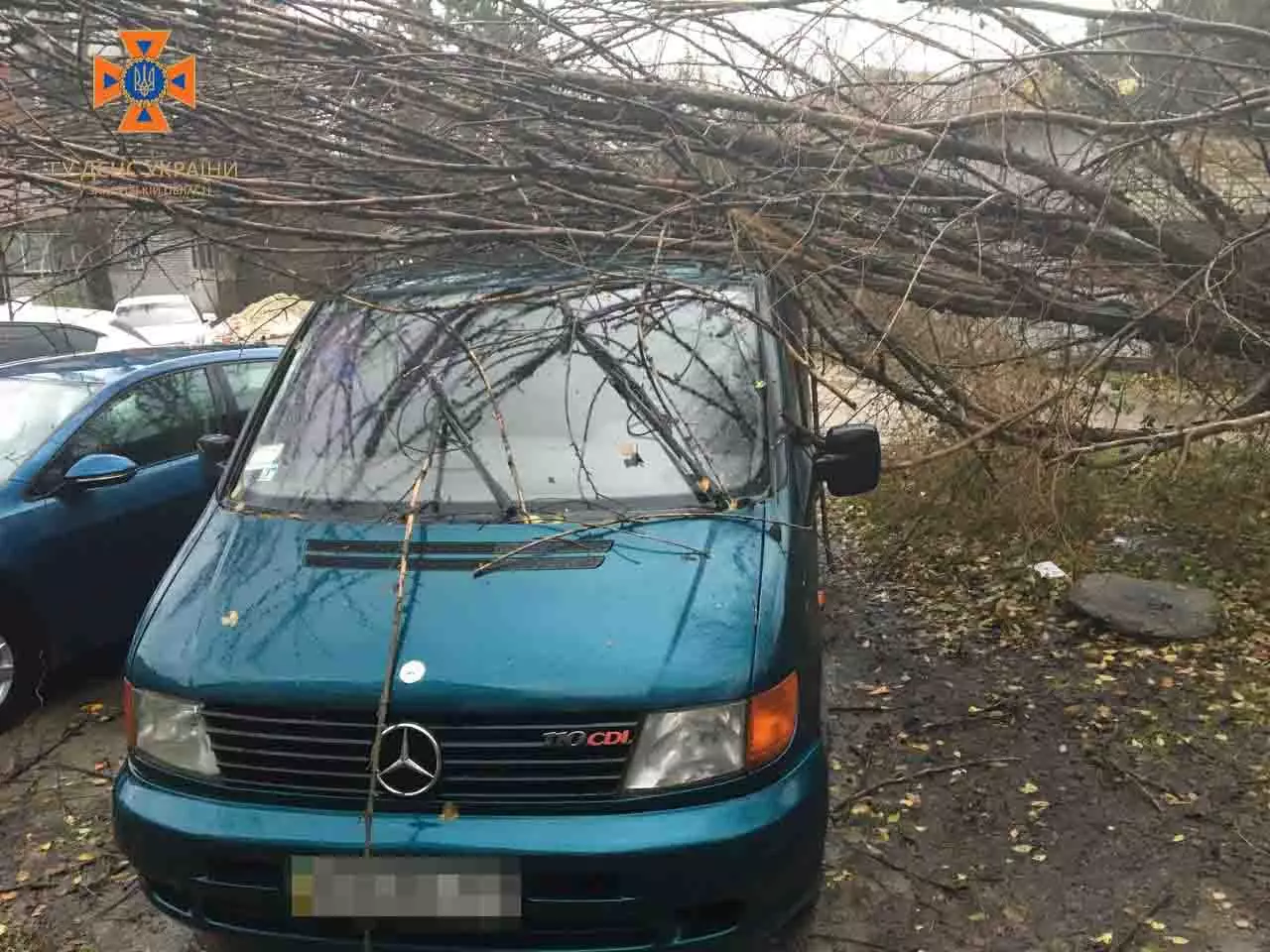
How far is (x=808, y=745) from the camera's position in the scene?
248 cm

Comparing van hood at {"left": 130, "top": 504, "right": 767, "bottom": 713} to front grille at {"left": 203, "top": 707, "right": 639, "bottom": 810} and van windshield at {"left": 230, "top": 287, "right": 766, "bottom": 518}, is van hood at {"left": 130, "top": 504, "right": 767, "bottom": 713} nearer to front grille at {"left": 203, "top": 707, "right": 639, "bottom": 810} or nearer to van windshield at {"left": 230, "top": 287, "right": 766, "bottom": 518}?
front grille at {"left": 203, "top": 707, "right": 639, "bottom": 810}

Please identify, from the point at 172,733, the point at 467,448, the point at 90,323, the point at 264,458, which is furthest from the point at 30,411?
the point at 90,323

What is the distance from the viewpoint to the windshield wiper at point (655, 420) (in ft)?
9.52

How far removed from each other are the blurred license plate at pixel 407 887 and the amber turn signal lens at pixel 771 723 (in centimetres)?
59

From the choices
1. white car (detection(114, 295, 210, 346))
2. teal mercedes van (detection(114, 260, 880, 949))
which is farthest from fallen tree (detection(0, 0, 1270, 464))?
white car (detection(114, 295, 210, 346))

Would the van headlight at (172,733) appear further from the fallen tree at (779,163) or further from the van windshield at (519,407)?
the fallen tree at (779,163)

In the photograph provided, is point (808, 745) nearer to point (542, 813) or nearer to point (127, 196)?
point (542, 813)

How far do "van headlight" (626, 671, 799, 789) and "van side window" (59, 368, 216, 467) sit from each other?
3.22 m

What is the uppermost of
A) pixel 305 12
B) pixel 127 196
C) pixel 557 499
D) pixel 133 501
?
pixel 305 12

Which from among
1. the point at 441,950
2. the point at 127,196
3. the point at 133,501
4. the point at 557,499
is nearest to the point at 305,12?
the point at 127,196

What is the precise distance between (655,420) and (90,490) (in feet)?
8.64

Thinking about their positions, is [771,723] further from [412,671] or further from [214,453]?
[214,453]

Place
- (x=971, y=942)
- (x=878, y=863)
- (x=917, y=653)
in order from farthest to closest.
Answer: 1. (x=917, y=653)
2. (x=878, y=863)
3. (x=971, y=942)

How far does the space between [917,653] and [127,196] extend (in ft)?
12.9
